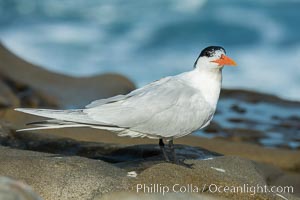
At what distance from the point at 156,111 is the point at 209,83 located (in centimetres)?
48

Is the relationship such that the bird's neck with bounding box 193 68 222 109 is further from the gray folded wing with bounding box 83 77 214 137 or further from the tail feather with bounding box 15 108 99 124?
the tail feather with bounding box 15 108 99 124

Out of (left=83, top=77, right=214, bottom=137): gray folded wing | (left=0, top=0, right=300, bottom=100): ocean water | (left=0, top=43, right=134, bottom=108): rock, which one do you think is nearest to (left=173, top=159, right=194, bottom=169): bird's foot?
(left=83, top=77, right=214, bottom=137): gray folded wing

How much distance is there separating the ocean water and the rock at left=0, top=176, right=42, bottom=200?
10.2m

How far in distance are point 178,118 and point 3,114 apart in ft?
12.2

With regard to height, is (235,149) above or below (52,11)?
below

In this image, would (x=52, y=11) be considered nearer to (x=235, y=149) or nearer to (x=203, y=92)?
(x=235, y=149)

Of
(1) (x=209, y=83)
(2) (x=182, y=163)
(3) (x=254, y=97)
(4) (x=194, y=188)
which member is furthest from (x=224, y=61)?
(3) (x=254, y=97)

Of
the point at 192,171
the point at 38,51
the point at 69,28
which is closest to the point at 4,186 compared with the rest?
the point at 192,171

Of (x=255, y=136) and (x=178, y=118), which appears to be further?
(x=255, y=136)

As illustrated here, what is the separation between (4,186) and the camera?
2.94 m

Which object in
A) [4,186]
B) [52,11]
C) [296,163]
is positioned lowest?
[296,163]

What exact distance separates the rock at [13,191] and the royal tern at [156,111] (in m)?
1.46

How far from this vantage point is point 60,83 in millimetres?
10945

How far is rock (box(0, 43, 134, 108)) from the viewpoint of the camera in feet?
32.6
